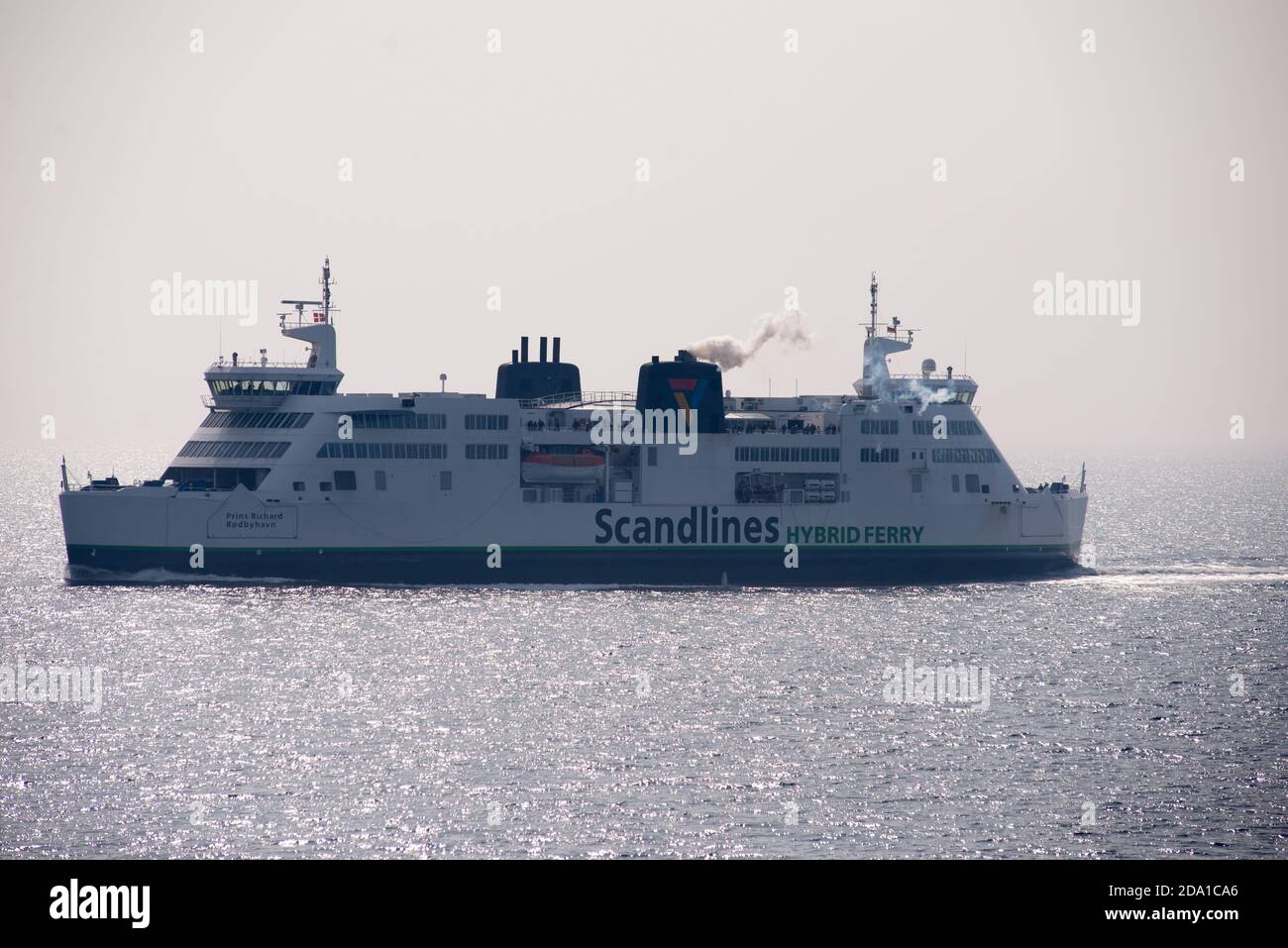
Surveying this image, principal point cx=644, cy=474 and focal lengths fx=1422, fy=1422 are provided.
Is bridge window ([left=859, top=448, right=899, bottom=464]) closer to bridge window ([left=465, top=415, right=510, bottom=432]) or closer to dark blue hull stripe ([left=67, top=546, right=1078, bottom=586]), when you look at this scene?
dark blue hull stripe ([left=67, top=546, right=1078, bottom=586])

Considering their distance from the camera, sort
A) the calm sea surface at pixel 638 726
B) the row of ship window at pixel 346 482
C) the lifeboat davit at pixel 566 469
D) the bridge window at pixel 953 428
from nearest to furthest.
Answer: the calm sea surface at pixel 638 726
the row of ship window at pixel 346 482
the lifeboat davit at pixel 566 469
the bridge window at pixel 953 428

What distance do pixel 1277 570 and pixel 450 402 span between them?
123 ft

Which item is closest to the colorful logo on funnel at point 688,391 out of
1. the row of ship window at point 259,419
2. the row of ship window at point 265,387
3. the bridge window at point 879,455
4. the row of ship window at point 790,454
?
the row of ship window at point 790,454

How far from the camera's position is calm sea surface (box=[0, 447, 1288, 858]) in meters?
24.7

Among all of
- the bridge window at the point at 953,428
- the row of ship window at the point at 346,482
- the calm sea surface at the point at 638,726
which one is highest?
the bridge window at the point at 953,428

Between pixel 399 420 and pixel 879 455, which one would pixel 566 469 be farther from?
pixel 879 455

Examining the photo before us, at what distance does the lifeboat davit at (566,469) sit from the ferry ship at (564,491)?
0.25 feet

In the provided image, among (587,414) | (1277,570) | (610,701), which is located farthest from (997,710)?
(1277,570)

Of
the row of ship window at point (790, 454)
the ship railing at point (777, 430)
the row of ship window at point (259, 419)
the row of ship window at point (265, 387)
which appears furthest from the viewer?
the ship railing at point (777, 430)

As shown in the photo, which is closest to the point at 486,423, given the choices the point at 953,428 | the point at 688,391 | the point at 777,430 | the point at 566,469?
the point at 566,469

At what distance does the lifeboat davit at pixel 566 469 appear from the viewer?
181ft

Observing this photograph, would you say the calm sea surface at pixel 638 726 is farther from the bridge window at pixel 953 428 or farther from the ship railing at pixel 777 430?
the bridge window at pixel 953 428

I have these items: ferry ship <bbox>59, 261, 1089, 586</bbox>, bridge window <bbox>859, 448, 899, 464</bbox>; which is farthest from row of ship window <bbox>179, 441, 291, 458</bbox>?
bridge window <bbox>859, 448, 899, 464</bbox>

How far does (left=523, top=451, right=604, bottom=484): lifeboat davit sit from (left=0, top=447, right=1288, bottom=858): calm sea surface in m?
5.56
